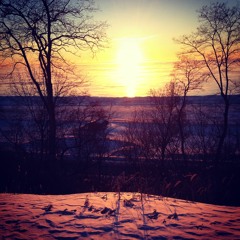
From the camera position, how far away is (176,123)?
2322cm

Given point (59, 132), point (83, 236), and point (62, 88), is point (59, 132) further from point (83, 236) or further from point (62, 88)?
point (83, 236)

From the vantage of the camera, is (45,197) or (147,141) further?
(147,141)

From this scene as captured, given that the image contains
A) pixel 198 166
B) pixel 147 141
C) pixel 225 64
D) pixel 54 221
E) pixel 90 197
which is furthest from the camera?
pixel 147 141

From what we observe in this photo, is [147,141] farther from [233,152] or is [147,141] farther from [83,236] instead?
[83,236]

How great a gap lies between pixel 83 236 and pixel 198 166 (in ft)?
51.1

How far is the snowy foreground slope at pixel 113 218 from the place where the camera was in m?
5.61

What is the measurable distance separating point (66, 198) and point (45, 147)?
12.8 meters

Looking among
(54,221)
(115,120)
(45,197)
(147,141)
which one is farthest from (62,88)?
(115,120)

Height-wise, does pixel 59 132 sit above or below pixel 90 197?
above

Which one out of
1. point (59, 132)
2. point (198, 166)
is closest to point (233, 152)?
point (198, 166)

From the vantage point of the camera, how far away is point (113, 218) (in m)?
6.37

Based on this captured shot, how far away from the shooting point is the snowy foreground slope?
5.61 meters

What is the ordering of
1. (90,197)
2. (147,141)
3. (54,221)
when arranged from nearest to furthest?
(54,221), (90,197), (147,141)

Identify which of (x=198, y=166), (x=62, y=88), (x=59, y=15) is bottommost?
(x=198, y=166)
